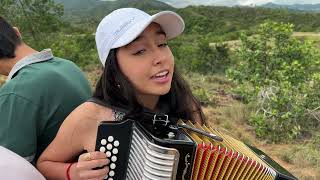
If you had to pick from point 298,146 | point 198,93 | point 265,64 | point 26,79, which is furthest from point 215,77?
point 26,79

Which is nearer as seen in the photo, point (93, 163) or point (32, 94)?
point (93, 163)

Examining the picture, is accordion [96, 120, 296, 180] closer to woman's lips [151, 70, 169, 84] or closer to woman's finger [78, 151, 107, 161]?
woman's finger [78, 151, 107, 161]

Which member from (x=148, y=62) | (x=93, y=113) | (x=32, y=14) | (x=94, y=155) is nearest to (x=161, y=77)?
(x=148, y=62)

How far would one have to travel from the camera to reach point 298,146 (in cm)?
751

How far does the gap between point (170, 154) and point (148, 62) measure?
46 centimetres

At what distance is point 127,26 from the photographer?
6.93ft

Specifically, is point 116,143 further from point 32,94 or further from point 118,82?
point 32,94

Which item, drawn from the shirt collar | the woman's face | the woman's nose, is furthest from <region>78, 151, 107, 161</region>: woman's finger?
the shirt collar

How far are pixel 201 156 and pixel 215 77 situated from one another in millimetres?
13016

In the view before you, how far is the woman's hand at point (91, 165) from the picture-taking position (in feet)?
6.61

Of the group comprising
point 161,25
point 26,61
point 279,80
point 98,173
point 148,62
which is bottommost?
point 279,80

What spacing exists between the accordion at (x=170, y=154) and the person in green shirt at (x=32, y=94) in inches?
19.7

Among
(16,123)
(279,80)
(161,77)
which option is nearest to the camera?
(161,77)

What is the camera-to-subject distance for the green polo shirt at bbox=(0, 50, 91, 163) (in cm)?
229
